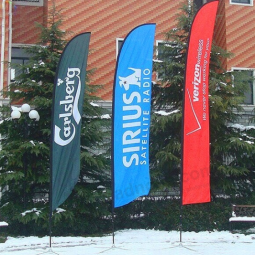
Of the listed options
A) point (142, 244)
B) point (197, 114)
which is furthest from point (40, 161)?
point (197, 114)

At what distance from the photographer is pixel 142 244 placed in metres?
11.3

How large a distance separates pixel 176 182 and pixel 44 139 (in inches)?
175

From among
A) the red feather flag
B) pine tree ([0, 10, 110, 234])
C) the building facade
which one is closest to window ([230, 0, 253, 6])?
the building facade

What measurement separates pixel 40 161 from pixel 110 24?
26.1 ft

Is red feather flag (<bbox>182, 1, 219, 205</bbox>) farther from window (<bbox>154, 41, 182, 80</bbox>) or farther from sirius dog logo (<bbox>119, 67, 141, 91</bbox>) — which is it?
window (<bbox>154, 41, 182, 80</bbox>)

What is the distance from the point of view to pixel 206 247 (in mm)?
10852

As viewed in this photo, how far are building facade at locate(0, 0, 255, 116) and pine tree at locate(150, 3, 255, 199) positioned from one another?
3509 millimetres

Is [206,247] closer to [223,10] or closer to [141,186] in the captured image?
[141,186]

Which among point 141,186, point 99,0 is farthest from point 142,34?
point 99,0

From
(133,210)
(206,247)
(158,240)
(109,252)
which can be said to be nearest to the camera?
(109,252)

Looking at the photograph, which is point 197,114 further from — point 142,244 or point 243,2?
point 243,2

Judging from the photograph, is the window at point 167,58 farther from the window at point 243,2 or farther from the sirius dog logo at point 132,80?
the window at point 243,2

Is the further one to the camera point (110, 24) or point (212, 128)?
point (110, 24)

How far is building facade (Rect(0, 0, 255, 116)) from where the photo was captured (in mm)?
18344
